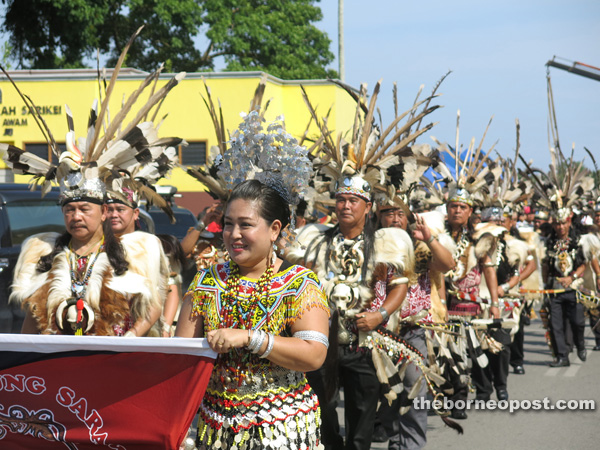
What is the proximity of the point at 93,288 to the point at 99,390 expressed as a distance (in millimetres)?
1273

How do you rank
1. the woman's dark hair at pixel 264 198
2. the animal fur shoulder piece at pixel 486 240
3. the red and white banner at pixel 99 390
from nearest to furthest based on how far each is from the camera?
the red and white banner at pixel 99 390 → the woman's dark hair at pixel 264 198 → the animal fur shoulder piece at pixel 486 240

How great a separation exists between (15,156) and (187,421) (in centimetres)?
224

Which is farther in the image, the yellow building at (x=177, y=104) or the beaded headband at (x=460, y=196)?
the yellow building at (x=177, y=104)

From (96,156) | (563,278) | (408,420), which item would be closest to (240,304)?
(96,156)

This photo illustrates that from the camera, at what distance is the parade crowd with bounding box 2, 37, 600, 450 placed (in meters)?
3.58

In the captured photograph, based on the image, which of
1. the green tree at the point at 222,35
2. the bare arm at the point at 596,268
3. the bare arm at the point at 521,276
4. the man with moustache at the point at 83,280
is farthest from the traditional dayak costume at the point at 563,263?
the green tree at the point at 222,35

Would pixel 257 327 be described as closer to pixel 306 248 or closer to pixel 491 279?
pixel 306 248

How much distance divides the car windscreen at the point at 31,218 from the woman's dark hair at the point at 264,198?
5.98 metres

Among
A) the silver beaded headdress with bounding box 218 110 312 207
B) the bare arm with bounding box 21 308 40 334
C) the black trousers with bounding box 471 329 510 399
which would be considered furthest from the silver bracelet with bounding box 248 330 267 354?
the black trousers with bounding box 471 329 510 399

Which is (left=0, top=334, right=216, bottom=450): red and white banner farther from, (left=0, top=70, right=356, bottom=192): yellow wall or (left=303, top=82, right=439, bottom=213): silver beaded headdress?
(left=0, top=70, right=356, bottom=192): yellow wall

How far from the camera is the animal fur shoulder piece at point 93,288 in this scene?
4707 mm

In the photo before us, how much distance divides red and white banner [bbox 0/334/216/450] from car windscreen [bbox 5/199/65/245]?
5.63m

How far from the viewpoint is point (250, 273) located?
3684 mm

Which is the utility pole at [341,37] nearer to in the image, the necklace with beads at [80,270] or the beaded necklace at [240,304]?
the necklace with beads at [80,270]
